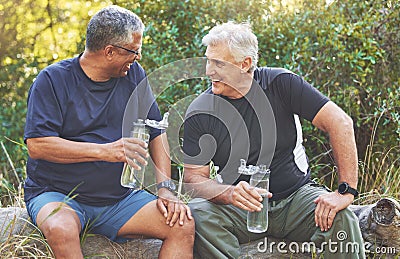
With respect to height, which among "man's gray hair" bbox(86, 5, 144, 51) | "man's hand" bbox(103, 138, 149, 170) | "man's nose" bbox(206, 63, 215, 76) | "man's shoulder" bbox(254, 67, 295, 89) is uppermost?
"man's gray hair" bbox(86, 5, 144, 51)

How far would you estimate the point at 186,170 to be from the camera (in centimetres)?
319

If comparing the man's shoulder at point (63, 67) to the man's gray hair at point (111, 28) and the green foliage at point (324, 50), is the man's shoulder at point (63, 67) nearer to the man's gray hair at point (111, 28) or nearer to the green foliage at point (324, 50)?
the man's gray hair at point (111, 28)

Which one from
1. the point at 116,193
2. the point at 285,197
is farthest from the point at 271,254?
the point at 116,193

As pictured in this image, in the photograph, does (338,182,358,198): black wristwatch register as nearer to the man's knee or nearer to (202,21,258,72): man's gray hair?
the man's knee

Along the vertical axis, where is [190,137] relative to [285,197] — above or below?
above

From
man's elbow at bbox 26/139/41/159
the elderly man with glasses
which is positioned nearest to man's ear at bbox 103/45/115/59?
the elderly man with glasses

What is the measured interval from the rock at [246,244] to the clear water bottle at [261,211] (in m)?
0.13

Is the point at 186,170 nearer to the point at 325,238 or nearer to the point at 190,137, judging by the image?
the point at 190,137

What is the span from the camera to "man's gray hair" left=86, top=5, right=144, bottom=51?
3035 mm

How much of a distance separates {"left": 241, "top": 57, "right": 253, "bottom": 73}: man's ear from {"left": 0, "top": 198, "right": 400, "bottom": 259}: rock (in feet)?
2.96

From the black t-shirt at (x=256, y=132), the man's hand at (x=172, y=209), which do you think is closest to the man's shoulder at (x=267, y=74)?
the black t-shirt at (x=256, y=132)

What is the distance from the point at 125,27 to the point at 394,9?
8.31 feet

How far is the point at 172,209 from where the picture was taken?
2.98m

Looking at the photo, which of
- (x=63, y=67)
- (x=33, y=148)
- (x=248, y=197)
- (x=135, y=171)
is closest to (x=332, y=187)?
(x=248, y=197)
